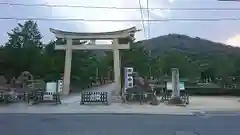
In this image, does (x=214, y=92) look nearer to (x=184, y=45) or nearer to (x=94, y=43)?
(x=94, y=43)

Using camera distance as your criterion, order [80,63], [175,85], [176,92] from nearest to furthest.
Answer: [175,85]
[176,92]
[80,63]

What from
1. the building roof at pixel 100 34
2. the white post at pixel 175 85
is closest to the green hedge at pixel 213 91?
the building roof at pixel 100 34

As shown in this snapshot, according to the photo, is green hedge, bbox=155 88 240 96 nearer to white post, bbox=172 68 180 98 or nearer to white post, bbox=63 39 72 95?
white post, bbox=63 39 72 95

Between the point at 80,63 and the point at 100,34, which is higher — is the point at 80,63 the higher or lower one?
the lower one

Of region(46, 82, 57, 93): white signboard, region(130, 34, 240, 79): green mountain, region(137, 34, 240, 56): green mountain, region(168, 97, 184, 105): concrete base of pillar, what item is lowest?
region(168, 97, 184, 105): concrete base of pillar

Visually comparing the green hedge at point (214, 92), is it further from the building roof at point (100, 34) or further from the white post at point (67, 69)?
the white post at point (67, 69)

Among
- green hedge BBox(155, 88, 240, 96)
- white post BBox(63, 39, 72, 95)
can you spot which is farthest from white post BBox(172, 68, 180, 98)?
white post BBox(63, 39, 72, 95)

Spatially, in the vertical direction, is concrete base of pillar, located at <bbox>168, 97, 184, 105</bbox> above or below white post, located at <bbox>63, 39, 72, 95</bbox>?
below

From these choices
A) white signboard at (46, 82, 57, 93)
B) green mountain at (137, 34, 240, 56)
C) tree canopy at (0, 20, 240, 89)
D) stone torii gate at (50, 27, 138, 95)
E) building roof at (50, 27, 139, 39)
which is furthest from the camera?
green mountain at (137, 34, 240, 56)

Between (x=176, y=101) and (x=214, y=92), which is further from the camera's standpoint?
(x=214, y=92)

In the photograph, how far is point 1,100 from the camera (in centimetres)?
2320

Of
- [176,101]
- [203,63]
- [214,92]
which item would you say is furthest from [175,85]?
[203,63]

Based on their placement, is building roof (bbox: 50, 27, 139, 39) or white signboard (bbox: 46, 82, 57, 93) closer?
white signboard (bbox: 46, 82, 57, 93)

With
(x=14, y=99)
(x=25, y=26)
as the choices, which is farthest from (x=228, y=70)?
(x=14, y=99)
